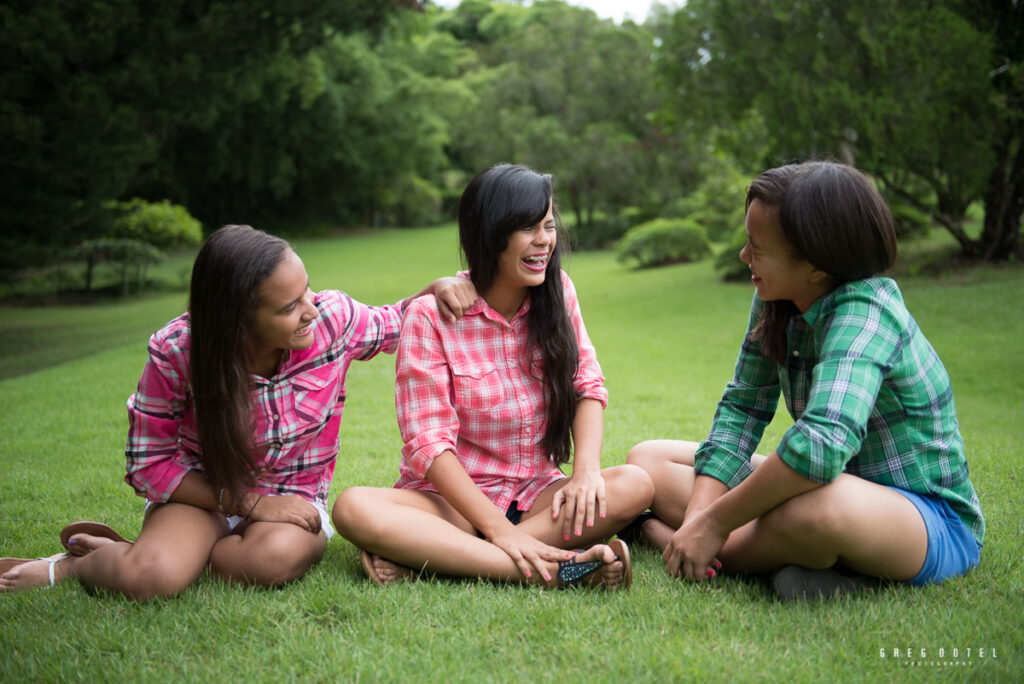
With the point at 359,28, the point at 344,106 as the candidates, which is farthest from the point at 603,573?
the point at 344,106

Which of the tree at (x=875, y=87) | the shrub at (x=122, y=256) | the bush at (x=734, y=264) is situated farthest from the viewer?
the shrub at (x=122, y=256)

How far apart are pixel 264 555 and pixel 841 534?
153cm

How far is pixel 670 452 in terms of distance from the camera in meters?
2.81

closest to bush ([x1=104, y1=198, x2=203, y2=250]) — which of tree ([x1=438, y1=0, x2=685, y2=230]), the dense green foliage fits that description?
the dense green foliage

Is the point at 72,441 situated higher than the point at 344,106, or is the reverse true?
the point at 344,106

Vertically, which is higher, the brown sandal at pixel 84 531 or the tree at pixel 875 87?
the tree at pixel 875 87

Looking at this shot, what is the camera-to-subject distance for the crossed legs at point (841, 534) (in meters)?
2.08

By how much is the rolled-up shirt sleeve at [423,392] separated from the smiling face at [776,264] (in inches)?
36.5

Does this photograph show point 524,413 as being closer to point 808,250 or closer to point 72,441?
point 808,250

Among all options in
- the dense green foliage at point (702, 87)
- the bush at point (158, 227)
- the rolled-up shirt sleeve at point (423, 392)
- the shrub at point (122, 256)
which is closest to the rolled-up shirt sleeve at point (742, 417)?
the rolled-up shirt sleeve at point (423, 392)

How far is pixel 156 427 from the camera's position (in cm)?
246

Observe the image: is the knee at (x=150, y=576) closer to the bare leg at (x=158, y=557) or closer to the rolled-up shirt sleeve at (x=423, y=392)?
the bare leg at (x=158, y=557)

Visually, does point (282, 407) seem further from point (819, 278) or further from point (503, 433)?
point (819, 278)

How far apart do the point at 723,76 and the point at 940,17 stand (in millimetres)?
2692
